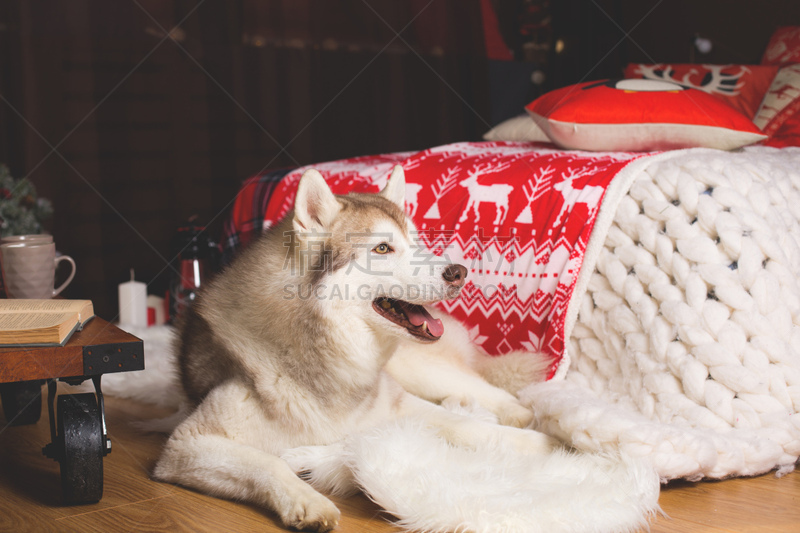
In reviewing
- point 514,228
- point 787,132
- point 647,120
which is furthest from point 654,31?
point 514,228

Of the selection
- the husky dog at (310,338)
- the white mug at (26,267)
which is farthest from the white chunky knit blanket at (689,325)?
the white mug at (26,267)

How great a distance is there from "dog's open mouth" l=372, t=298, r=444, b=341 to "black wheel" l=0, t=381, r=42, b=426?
1175mm

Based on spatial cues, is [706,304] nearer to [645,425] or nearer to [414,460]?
[645,425]

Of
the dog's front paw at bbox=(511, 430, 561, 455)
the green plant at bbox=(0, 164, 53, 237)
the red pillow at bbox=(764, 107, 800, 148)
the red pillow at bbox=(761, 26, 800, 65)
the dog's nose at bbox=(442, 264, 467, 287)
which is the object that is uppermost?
the red pillow at bbox=(761, 26, 800, 65)

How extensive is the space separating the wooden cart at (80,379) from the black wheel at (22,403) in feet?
2.19

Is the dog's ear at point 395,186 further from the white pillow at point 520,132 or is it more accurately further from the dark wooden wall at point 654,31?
the dark wooden wall at point 654,31

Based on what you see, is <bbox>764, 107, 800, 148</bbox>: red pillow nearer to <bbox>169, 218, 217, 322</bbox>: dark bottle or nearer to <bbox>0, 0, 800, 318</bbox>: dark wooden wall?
<bbox>0, 0, 800, 318</bbox>: dark wooden wall

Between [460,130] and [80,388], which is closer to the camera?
[80,388]

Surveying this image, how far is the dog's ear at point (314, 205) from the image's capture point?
1.44 m

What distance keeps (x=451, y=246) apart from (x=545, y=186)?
0.36 metres

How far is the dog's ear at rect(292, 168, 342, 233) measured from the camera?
1441 millimetres

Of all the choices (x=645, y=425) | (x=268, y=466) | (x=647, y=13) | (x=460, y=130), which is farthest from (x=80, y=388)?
(x=647, y=13)

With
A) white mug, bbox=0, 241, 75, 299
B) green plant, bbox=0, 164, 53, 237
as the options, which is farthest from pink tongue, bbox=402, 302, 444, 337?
green plant, bbox=0, 164, 53, 237

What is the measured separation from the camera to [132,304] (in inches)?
127
